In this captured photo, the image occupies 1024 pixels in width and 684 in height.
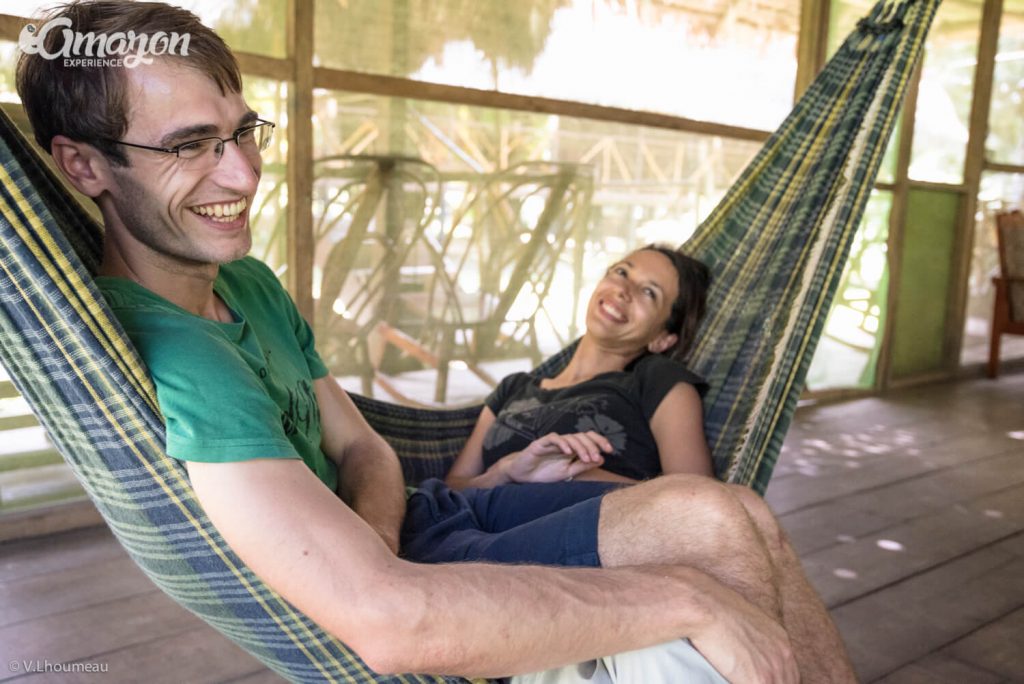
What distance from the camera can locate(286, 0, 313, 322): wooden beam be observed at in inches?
104

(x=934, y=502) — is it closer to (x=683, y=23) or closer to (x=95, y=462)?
(x=683, y=23)

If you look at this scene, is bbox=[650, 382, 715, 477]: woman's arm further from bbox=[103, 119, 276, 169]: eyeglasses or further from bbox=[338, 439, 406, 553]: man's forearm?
bbox=[103, 119, 276, 169]: eyeglasses

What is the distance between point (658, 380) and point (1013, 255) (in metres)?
4.13

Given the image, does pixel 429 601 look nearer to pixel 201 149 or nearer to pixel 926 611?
pixel 201 149

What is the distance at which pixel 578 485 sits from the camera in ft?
5.11

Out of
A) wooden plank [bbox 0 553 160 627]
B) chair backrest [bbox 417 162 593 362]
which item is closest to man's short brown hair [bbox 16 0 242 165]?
wooden plank [bbox 0 553 160 627]

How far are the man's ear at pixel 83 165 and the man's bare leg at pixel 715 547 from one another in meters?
0.79

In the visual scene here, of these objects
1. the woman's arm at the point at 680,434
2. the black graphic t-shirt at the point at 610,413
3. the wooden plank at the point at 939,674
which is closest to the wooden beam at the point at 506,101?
the black graphic t-shirt at the point at 610,413

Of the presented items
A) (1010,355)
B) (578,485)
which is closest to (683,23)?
(578,485)

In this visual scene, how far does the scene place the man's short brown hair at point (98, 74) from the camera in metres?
1.10

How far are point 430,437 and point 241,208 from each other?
0.97m

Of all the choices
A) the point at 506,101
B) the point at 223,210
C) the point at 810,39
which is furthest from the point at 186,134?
the point at 810,39

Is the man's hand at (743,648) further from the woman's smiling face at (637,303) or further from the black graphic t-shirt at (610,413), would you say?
the woman's smiling face at (637,303)

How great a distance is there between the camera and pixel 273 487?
966 millimetres
